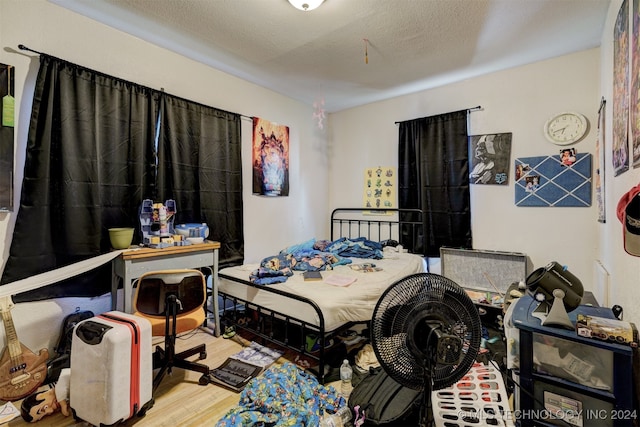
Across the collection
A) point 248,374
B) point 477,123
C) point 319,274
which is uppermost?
point 477,123

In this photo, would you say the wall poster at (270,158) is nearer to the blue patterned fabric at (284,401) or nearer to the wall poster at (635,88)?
the blue patterned fabric at (284,401)

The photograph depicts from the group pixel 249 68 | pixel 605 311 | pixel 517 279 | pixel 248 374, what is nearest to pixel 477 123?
pixel 517 279

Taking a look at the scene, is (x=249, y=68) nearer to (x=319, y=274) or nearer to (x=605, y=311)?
(x=319, y=274)

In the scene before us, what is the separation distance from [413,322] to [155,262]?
1910mm

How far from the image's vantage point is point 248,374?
1.96 metres

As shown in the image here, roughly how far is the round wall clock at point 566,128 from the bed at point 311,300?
5.66 ft

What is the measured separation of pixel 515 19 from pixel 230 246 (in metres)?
3.12

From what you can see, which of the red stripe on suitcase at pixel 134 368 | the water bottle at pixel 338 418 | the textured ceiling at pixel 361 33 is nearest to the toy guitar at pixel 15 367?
the red stripe on suitcase at pixel 134 368

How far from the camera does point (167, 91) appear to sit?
2.68 meters

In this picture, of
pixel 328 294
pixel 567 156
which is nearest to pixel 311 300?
pixel 328 294

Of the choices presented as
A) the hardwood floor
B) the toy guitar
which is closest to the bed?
the hardwood floor

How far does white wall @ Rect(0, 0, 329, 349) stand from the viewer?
6.32 ft

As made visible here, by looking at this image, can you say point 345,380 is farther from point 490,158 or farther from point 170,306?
point 490,158

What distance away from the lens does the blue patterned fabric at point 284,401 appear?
1.43 metres
